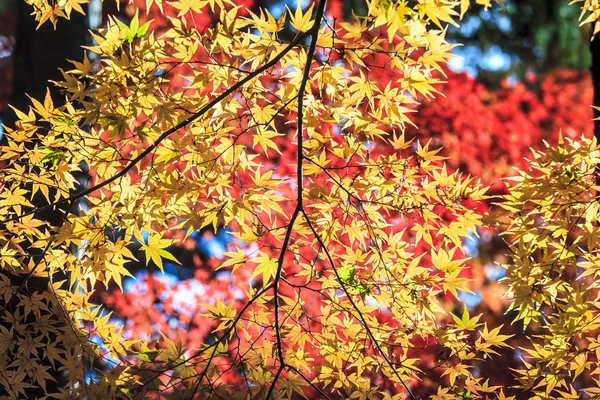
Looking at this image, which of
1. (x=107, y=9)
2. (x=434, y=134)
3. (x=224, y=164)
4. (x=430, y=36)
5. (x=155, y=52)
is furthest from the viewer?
(x=107, y=9)

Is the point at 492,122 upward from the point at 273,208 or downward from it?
upward

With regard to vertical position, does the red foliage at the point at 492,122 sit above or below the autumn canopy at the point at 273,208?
above

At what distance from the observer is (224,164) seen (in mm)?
1682

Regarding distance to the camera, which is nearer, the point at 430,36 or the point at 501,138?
the point at 430,36

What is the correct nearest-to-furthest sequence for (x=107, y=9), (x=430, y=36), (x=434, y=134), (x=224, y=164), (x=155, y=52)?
(x=430, y=36) < (x=155, y=52) < (x=224, y=164) < (x=434, y=134) < (x=107, y=9)

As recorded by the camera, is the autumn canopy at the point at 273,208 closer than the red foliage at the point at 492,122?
Yes

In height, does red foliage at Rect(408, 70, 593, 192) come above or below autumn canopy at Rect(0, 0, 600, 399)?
above

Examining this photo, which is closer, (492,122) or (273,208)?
(273,208)

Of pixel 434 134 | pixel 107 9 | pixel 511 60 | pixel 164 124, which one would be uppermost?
pixel 511 60

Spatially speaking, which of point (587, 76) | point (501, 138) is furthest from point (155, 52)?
point (587, 76)

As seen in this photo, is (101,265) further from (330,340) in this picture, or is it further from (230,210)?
(330,340)

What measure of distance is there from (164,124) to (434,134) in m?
3.42

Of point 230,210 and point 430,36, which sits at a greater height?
point 430,36

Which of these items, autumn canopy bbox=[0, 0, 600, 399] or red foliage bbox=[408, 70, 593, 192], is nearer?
autumn canopy bbox=[0, 0, 600, 399]
